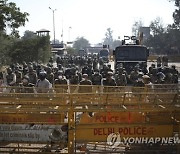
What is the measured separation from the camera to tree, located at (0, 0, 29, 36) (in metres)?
33.2

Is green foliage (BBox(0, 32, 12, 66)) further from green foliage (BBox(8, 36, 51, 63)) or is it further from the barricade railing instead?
the barricade railing

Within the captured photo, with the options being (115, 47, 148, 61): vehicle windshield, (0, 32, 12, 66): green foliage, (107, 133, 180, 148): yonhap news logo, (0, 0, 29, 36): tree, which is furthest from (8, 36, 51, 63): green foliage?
(107, 133, 180, 148): yonhap news logo

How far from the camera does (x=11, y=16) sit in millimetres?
34250

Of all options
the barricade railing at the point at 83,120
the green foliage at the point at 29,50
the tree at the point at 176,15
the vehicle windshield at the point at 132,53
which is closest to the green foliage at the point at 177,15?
the tree at the point at 176,15

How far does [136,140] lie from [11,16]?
1112 inches

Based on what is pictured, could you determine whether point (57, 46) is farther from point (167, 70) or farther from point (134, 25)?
point (134, 25)

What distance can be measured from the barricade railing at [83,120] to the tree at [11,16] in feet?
85.7

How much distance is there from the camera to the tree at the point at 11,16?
109 feet

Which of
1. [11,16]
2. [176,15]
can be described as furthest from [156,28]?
[11,16]

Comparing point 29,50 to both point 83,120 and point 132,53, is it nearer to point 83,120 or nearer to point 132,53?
point 132,53

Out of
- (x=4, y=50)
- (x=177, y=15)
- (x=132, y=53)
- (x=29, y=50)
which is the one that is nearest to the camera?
A: (x=132, y=53)

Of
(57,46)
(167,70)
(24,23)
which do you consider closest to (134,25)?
(57,46)

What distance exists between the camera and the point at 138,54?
26.9 meters

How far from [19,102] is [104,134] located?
2.06 m
